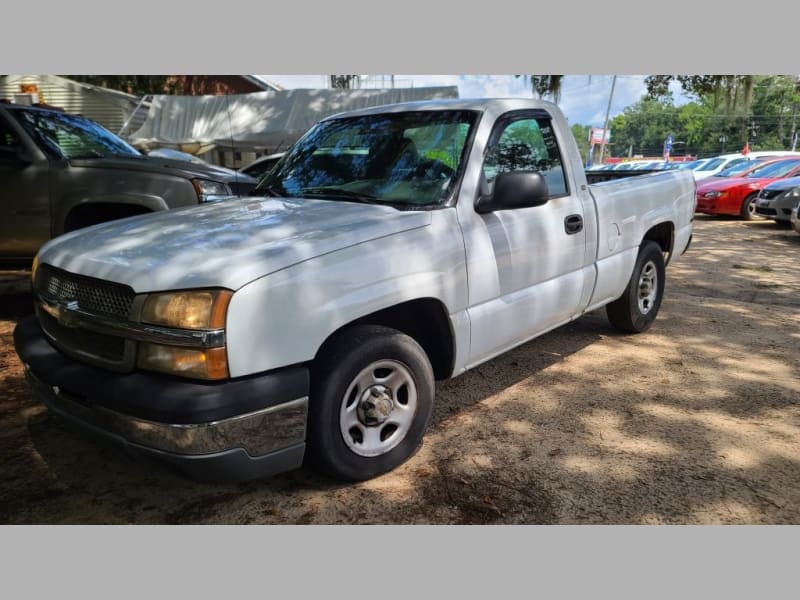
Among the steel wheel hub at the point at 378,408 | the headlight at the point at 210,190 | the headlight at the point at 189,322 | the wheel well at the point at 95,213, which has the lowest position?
the steel wheel hub at the point at 378,408

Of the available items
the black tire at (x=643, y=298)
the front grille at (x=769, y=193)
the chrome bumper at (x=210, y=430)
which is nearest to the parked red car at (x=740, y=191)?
the front grille at (x=769, y=193)

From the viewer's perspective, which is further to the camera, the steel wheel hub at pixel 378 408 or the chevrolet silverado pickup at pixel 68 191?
the chevrolet silverado pickup at pixel 68 191

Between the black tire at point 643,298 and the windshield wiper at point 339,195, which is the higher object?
the windshield wiper at point 339,195

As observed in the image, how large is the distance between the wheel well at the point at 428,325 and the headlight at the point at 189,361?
2.94ft

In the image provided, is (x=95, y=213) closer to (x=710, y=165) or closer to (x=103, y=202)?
(x=103, y=202)

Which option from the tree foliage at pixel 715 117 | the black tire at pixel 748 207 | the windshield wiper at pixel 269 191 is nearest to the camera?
the windshield wiper at pixel 269 191

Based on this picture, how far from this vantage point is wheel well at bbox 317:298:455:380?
309 centimetres

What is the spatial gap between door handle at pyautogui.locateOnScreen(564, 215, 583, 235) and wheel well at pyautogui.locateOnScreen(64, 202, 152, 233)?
3.73 m

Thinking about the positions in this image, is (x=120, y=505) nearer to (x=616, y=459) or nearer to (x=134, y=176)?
(x=616, y=459)

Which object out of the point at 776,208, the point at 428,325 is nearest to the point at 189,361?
the point at 428,325

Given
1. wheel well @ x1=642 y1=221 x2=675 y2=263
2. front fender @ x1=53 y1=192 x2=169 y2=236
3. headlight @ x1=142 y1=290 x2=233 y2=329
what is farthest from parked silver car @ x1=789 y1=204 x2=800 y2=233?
headlight @ x1=142 y1=290 x2=233 y2=329

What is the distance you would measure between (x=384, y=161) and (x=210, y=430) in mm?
1924

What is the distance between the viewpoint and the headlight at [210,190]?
534 centimetres

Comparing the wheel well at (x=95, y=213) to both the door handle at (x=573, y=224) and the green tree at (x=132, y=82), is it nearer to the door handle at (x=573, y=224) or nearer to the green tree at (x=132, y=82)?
the door handle at (x=573, y=224)
